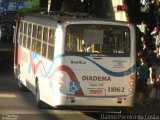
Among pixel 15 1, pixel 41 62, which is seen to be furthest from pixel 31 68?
pixel 15 1

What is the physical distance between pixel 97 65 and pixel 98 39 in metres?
0.67

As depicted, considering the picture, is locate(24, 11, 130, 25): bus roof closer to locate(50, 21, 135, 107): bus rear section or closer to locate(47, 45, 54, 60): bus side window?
locate(50, 21, 135, 107): bus rear section

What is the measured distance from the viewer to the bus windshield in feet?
46.5

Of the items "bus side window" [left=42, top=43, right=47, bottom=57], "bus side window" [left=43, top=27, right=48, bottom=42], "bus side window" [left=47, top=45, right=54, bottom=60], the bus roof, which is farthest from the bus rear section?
"bus side window" [left=43, top=27, right=48, bottom=42]

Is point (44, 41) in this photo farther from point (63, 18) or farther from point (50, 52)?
point (63, 18)

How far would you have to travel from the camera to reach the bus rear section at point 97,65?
1403 cm

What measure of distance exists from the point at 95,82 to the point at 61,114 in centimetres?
162

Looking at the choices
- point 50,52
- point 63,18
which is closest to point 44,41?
point 50,52

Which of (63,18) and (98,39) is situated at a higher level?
(63,18)

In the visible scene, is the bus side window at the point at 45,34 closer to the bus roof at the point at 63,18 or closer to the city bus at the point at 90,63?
the bus roof at the point at 63,18

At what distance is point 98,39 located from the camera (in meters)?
14.3

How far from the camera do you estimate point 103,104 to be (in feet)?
46.5

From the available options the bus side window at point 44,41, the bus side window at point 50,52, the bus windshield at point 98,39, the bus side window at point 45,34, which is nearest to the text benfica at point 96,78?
the bus windshield at point 98,39

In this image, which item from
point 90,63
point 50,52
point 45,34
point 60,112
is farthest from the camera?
point 45,34
